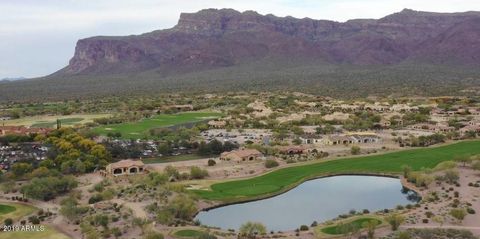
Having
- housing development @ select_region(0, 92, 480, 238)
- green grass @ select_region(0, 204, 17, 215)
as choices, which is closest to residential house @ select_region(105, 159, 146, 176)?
housing development @ select_region(0, 92, 480, 238)

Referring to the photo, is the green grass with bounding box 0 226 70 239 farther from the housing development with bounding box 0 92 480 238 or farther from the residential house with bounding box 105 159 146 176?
the residential house with bounding box 105 159 146 176

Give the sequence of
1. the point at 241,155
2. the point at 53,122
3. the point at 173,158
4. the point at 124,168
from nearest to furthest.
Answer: the point at 124,168 → the point at 241,155 → the point at 173,158 → the point at 53,122

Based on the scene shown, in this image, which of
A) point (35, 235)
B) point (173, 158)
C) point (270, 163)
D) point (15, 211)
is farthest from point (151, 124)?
point (35, 235)

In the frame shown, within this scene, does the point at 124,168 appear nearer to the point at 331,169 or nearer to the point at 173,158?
the point at 173,158

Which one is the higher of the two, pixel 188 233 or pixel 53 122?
pixel 53 122

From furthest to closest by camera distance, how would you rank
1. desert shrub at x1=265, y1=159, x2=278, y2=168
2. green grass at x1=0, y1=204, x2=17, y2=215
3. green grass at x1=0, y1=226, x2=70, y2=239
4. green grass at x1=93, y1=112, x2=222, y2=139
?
green grass at x1=93, y1=112, x2=222, y2=139
desert shrub at x1=265, y1=159, x2=278, y2=168
green grass at x1=0, y1=204, x2=17, y2=215
green grass at x1=0, y1=226, x2=70, y2=239
